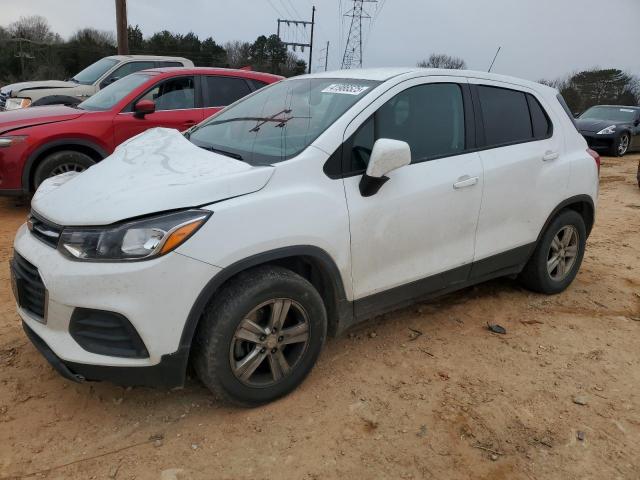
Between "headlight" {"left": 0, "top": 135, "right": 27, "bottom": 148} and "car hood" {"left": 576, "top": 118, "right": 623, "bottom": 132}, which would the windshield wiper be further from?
"car hood" {"left": 576, "top": 118, "right": 623, "bottom": 132}

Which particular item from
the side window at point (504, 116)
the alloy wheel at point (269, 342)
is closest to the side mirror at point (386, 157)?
the alloy wheel at point (269, 342)

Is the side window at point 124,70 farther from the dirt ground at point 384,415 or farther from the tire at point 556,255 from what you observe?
the tire at point 556,255

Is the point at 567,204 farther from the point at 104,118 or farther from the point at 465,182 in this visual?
the point at 104,118

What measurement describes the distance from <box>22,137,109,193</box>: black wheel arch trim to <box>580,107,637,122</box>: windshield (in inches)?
574

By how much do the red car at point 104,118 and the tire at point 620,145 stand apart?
11.8 meters

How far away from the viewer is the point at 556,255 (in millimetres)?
4328

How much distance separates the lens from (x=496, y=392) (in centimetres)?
303

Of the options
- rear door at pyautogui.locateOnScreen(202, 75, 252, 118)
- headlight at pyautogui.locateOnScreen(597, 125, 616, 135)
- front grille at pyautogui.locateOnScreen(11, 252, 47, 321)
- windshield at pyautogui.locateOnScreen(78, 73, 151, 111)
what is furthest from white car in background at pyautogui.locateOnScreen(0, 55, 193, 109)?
headlight at pyautogui.locateOnScreen(597, 125, 616, 135)

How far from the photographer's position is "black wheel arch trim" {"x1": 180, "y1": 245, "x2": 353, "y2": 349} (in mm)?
2428

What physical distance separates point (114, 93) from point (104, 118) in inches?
24.1

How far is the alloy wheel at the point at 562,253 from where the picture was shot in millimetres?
4285

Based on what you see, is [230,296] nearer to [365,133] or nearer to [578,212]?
[365,133]

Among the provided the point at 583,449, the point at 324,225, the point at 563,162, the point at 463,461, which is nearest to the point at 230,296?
the point at 324,225

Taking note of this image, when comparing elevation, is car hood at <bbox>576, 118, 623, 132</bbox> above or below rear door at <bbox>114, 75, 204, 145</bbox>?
below
